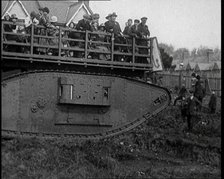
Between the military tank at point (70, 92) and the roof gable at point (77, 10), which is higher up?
the roof gable at point (77, 10)

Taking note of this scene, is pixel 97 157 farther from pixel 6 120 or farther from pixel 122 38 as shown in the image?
pixel 122 38

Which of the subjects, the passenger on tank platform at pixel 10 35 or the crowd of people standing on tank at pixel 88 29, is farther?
the crowd of people standing on tank at pixel 88 29

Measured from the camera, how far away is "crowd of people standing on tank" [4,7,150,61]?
429 inches

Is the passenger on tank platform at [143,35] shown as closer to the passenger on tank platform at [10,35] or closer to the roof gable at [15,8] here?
the roof gable at [15,8]

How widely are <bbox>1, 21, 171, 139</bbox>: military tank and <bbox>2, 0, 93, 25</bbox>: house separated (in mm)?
935

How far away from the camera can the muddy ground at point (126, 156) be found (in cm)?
910

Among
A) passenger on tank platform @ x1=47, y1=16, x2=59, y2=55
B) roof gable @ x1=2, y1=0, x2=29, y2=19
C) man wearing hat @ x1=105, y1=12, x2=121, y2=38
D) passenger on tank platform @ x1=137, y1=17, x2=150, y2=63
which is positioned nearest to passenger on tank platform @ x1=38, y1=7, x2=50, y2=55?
passenger on tank platform @ x1=47, y1=16, x2=59, y2=55

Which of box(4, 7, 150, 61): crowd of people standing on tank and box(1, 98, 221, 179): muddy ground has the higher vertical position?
box(4, 7, 150, 61): crowd of people standing on tank

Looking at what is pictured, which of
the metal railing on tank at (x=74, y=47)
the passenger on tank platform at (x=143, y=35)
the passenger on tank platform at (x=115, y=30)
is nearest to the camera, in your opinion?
the metal railing on tank at (x=74, y=47)

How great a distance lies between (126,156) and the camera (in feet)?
35.3

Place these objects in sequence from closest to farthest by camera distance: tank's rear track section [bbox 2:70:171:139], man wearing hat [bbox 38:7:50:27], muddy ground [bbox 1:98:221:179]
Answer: muddy ground [bbox 1:98:221:179]
tank's rear track section [bbox 2:70:171:139]
man wearing hat [bbox 38:7:50:27]

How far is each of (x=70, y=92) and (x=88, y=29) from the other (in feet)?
6.89

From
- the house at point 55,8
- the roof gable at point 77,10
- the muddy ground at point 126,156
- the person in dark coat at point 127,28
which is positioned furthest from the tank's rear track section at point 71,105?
the roof gable at point 77,10

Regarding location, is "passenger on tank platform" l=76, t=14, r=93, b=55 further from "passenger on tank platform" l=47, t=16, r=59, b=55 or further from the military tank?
"passenger on tank platform" l=47, t=16, r=59, b=55
